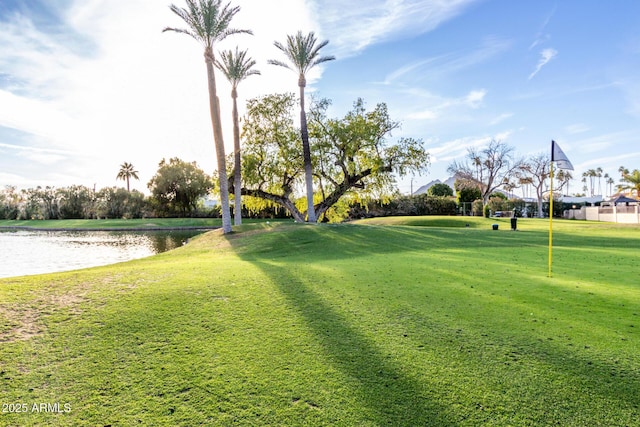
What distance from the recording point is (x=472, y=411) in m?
3.24

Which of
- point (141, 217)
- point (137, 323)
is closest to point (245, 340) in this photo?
point (137, 323)

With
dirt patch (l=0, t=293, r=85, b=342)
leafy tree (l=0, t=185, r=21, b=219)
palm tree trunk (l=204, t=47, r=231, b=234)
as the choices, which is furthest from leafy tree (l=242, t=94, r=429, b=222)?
leafy tree (l=0, t=185, r=21, b=219)

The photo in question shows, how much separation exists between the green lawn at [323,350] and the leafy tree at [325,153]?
2012 cm

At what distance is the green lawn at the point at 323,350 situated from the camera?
10.9 ft

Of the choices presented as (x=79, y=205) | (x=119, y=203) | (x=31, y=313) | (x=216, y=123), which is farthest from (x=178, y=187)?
(x=31, y=313)

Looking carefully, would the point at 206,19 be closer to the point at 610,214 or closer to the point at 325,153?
the point at 325,153

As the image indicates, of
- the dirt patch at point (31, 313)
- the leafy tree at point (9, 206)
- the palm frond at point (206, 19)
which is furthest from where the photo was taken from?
the leafy tree at point (9, 206)

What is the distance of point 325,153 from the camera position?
2803 cm

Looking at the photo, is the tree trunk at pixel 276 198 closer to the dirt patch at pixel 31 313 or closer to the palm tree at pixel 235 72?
the palm tree at pixel 235 72

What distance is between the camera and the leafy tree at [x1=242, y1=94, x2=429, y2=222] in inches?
1077

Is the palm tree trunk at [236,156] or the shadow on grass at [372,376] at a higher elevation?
the palm tree trunk at [236,156]

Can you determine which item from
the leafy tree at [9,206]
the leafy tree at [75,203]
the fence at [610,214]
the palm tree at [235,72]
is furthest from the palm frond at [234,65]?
the leafy tree at [9,206]

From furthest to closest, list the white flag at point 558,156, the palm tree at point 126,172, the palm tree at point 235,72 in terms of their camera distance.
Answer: the palm tree at point 126,172 → the palm tree at point 235,72 → the white flag at point 558,156

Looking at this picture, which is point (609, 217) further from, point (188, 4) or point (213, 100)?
point (188, 4)
